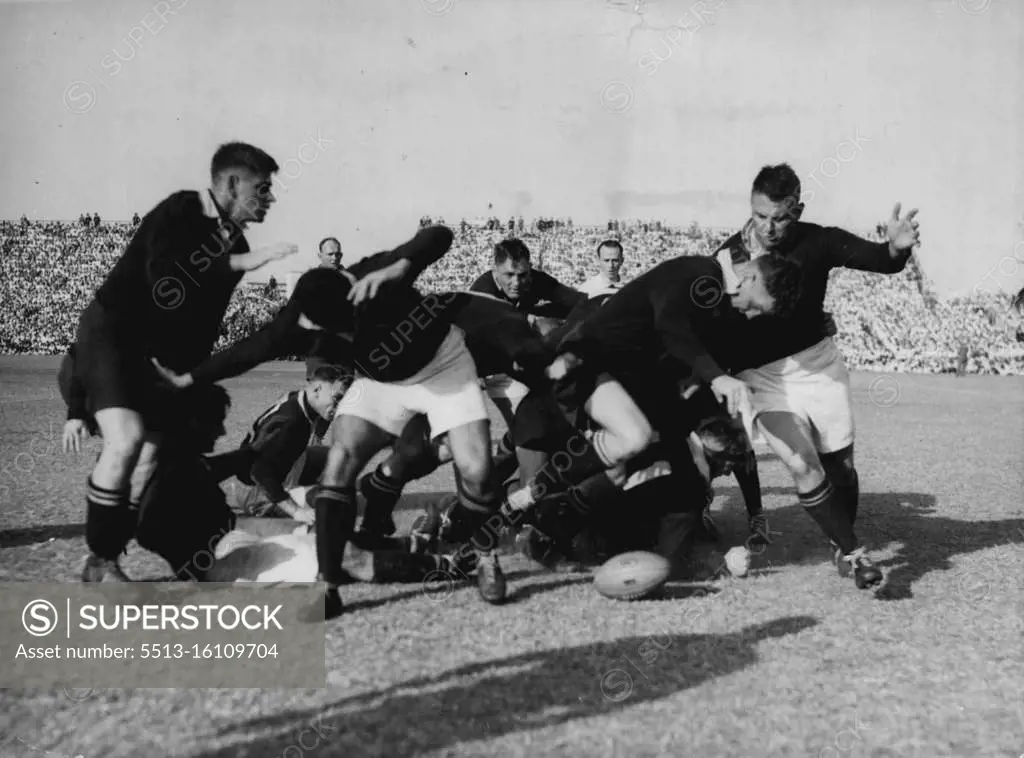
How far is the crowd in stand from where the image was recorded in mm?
31938

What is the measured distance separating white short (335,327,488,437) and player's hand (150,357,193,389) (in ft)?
2.44

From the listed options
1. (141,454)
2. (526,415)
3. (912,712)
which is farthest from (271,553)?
(912,712)

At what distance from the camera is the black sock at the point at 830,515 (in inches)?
210

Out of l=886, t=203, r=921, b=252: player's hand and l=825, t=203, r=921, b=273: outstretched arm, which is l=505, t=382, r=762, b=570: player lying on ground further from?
l=886, t=203, r=921, b=252: player's hand

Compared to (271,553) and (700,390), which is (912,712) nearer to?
(700,390)

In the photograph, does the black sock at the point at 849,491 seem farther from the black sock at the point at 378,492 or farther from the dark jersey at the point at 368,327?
the black sock at the point at 378,492

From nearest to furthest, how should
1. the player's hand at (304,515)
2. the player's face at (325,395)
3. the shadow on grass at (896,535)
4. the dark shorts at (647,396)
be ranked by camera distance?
the dark shorts at (647,396)
the shadow on grass at (896,535)
the player's hand at (304,515)
the player's face at (325,395)

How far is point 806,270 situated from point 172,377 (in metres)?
3.24

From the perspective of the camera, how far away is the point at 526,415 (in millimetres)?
6012

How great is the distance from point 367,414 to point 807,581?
2.49 meters

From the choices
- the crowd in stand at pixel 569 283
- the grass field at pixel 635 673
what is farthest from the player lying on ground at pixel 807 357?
the crowd in stand at pixel 569 283

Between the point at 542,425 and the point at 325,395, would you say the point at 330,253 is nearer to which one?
the point at 325,395

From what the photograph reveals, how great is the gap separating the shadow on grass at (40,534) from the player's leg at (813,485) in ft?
13.7

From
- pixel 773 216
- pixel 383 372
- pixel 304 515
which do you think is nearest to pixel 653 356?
pixel 773 216
